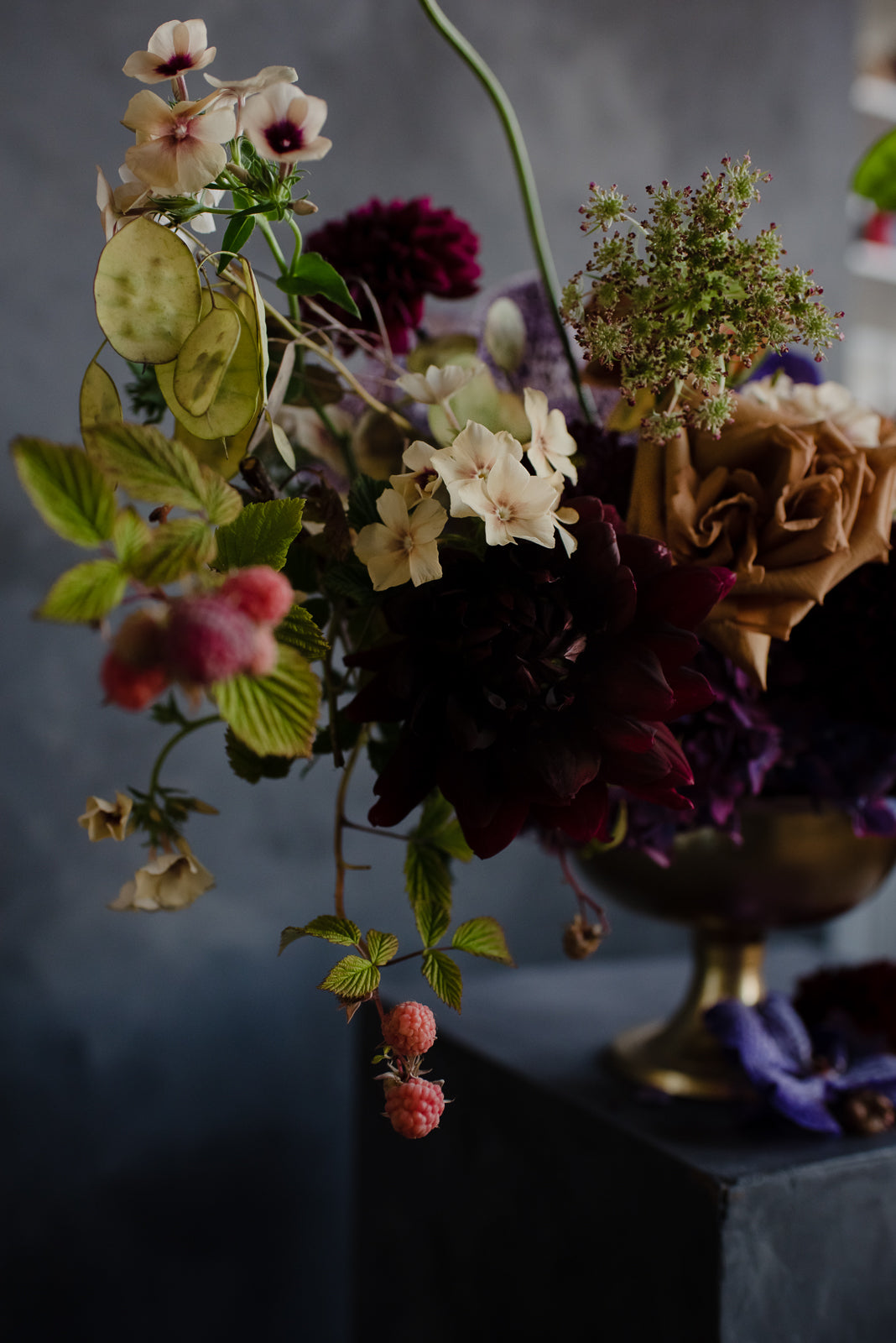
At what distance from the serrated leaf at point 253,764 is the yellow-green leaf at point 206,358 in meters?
0.14

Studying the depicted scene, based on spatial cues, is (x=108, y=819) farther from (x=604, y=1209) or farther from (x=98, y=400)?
(x=604, y=1209)

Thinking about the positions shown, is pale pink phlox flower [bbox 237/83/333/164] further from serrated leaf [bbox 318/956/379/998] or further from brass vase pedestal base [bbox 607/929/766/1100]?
brass vase pedestal base [bbox 607/929/766/1100]

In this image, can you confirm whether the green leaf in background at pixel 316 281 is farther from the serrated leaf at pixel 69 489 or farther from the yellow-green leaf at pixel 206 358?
the serrated leaf at pixel 69 489

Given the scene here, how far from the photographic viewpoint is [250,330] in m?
0.35

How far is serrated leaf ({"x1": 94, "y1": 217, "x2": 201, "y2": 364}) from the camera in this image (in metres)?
0.34

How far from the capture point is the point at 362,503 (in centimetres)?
39

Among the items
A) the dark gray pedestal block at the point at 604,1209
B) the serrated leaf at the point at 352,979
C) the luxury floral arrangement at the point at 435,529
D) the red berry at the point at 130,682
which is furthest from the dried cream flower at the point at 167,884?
the dark gray pedestal block at the point at 604,1209

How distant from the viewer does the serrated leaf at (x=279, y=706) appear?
0.24 meters

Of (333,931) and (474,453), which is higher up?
(474,453)

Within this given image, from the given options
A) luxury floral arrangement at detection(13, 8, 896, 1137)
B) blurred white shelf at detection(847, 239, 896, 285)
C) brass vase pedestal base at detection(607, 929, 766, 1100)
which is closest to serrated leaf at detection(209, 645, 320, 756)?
luxury floral arrangement at detection(13, 8, 896, 1137)

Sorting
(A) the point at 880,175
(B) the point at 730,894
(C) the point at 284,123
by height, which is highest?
(A) the point at 880,175

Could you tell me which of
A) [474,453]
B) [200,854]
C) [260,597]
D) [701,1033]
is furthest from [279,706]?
[200,854]

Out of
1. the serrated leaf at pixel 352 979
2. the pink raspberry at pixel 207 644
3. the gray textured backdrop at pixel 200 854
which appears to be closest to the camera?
the pink raspberry at pixel 207 644

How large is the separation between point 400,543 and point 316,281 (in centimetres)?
12
